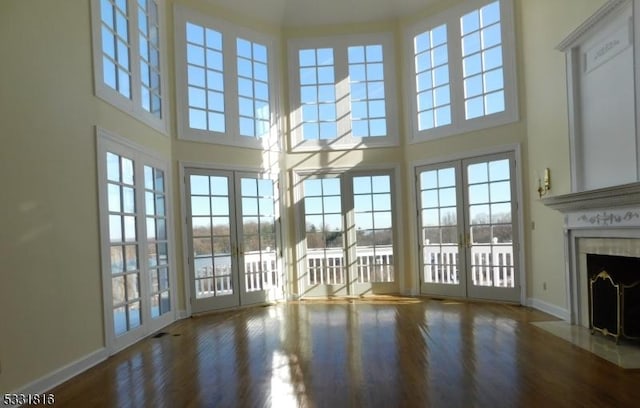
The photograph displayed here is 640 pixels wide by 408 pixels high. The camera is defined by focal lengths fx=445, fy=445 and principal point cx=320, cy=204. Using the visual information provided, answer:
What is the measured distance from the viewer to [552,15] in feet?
17.6

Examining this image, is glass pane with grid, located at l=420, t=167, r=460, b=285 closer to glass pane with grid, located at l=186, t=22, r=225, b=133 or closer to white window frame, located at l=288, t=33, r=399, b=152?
white window frame, located at l=288, t=33, r=399, b=152

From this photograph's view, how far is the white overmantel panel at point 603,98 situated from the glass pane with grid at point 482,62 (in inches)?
53.3

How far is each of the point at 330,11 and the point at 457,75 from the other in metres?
2.42

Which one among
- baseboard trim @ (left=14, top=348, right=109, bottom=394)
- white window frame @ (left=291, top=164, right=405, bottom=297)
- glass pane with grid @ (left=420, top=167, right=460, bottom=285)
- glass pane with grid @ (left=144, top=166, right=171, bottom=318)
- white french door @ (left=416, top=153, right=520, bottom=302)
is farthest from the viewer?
white window frame @ (left=291, top=164, right=405, bottom=297)

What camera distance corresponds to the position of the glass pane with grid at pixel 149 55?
217 inches

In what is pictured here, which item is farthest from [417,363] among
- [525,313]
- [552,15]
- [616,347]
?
[552,15]

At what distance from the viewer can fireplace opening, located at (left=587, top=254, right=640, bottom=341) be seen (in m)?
4.14

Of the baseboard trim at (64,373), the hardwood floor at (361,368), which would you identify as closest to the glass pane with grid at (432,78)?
the hardwood floor at (361,368)

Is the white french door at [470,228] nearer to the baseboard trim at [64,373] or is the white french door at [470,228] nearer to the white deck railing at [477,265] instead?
the white deck railing at [477,265]

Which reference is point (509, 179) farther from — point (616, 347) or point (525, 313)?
point (616, 347)

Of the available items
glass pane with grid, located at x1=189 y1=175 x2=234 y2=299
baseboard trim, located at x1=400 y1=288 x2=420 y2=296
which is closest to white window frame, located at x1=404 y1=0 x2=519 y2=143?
baseboard trim, located at x1=400 y1=288 x2=420 y2=296

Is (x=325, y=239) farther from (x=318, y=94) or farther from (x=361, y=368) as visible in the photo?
(x=361, y=368)

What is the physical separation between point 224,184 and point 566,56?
187 inches

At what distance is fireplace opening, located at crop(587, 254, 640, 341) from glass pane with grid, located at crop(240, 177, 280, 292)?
4.42m
